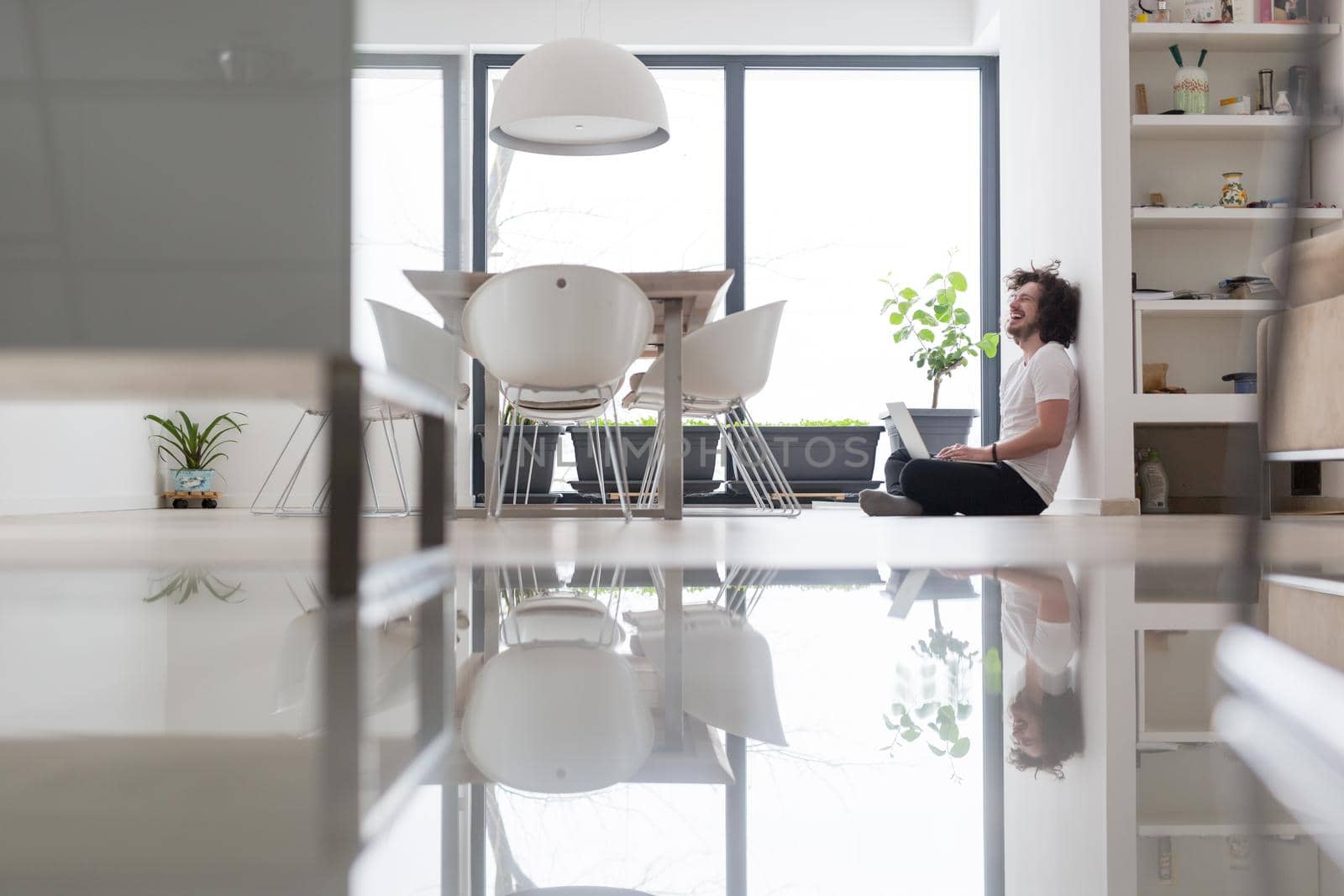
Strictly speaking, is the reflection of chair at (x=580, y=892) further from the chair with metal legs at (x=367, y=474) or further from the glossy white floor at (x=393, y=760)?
the chair with metal legs at (x=367, y=474)

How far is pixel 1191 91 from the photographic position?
4.04 m

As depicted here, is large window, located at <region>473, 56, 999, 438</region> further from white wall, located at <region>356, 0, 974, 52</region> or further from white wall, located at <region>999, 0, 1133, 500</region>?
white wall, located at <region>999, 0, 1133, 500</region>

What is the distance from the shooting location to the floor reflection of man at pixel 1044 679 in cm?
32

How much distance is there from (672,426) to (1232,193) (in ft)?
8.42

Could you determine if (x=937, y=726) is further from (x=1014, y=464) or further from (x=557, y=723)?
(x=1014, y=464)

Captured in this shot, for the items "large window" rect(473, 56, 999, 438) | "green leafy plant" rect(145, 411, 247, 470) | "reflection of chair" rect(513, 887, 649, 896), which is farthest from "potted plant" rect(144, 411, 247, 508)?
"reflection of chair" rect(513, 887, 649, 896)

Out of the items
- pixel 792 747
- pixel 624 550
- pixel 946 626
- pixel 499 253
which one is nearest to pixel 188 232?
pixel 624 550

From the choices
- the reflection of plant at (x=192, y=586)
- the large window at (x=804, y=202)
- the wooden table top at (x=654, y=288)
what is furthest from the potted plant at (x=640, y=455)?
the reflection of plant at (x=192, y=586)

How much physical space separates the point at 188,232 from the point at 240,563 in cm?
45

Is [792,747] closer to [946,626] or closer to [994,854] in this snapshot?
[994,854]

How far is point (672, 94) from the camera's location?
570 cm

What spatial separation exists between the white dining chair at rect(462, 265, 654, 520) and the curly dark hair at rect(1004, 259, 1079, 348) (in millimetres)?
1802

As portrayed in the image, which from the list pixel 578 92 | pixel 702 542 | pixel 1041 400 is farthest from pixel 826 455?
pixel 702 542

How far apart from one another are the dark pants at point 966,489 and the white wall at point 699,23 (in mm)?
2908
